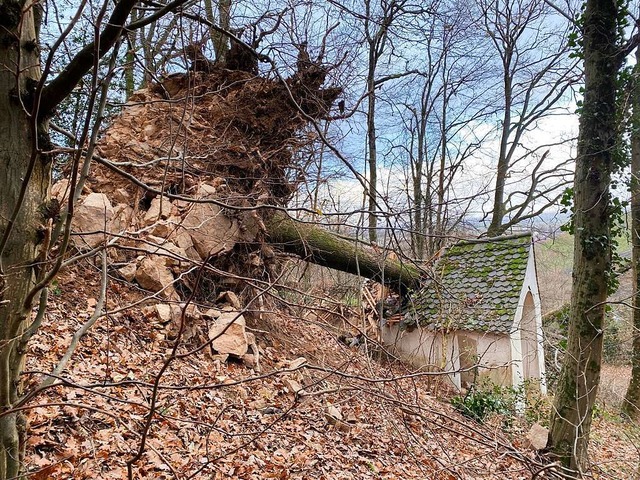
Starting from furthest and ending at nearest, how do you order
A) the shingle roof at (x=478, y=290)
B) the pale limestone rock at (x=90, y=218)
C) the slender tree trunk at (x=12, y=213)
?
the shingle roof at (x=478, y=290), the pale limestone rock at (x=90, y=218), the slender tree trunk at (x=12, y=213)

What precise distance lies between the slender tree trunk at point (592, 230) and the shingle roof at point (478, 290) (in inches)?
109

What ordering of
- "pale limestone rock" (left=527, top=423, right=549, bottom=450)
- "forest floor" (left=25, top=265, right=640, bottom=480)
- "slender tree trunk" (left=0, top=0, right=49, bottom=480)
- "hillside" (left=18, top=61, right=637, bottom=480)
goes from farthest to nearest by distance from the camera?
"pale limestone rock" (left=527, top=423, right=549, bottom=450), "forest floor" (left=25, top=265, right=640, bottom=480), "hillside" (left=18, top=61, right=637, bottom=480), "slender tree trunk" (left=0, top=0, right=49, bottom=480)

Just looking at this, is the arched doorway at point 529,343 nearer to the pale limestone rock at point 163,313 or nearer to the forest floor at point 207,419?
the forest floor at point 207,419

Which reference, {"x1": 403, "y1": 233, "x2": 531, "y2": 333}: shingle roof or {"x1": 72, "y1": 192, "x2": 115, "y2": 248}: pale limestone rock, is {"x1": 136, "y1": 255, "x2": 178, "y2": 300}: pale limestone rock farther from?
{"x1": 403, "y1": 233, "x2": 531, "y2": 333}: shingle roof

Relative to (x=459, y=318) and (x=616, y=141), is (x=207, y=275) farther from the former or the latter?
(x=616, y=141)

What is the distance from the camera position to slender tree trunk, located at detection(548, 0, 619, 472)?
4.79 metres

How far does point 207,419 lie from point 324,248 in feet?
15.0

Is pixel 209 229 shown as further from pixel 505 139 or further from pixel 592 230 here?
pixel 505 139

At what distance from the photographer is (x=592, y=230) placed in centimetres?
483

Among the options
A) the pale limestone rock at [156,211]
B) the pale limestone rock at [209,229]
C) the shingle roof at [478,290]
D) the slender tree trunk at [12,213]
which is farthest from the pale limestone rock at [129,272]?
the shingle roof at [478,290]

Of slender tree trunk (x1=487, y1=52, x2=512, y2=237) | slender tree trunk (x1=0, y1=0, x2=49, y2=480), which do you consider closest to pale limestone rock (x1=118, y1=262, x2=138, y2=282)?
slender tree trunk (x1=0, y1=0, x2=49, y2=480)

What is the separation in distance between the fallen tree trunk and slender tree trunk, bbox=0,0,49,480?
198 inches

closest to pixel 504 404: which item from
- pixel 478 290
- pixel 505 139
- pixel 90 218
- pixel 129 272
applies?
pixel 478 290

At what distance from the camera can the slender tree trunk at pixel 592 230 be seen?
479 centimetres
